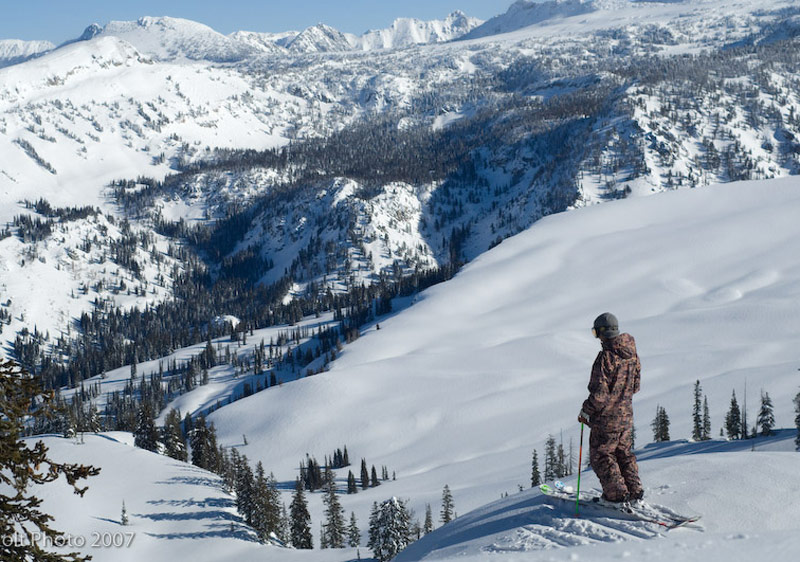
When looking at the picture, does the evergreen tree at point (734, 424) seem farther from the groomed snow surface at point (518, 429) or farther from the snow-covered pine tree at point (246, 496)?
the snow-covered pine tree at point (246, 496)

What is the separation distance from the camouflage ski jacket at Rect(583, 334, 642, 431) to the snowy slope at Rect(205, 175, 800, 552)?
268 ft

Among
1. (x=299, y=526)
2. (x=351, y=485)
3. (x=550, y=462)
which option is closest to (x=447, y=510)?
(x=299, y=526)

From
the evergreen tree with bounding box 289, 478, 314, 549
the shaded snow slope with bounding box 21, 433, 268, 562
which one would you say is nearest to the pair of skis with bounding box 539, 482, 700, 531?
the shaded snow slope with bounding box 21, 433, 268, 562

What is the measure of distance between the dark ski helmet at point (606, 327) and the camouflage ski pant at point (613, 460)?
7.93 feet

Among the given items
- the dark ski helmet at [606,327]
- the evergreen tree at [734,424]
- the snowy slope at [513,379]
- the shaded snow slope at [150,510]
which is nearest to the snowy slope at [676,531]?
the dark ski helmet at [606,327]

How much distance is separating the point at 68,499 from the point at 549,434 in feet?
277

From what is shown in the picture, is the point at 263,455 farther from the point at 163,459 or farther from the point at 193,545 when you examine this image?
the point at 193,545

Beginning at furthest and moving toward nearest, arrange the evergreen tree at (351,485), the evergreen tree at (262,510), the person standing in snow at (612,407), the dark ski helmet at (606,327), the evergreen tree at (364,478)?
the evergreen tree at (364,478) < the evergreen tree at (351,485) < the evergreen tree at (262,510) < the person standing in snow at (612,407) < the dark ski helmet at (606,327)

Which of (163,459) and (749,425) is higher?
(163,459)

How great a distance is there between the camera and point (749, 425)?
112 metres

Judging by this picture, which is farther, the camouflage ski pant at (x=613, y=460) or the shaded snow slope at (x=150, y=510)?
the shaded snow slope at (x=150, y=510)

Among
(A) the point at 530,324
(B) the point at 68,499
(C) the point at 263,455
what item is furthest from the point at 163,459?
(A) the point at 530,324

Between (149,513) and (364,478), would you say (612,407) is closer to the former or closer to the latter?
(149,513)

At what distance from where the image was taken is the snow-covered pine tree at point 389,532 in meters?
61.8
